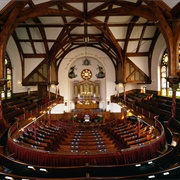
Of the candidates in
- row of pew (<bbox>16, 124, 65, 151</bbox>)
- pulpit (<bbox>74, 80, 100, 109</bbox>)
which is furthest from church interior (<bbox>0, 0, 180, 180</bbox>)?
pulpit (<bbox>74, 80, 100, 109</bbox>)

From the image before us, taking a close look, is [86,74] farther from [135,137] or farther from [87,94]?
[135,137]

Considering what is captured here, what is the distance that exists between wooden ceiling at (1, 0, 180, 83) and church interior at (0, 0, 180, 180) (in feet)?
0.27

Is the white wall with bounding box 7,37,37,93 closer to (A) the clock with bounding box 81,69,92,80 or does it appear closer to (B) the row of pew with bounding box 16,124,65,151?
(B) the row of pew with bounding box 16,124,65,151

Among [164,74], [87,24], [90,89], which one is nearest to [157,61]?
[164,74]

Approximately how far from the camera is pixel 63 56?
28391 millimetres

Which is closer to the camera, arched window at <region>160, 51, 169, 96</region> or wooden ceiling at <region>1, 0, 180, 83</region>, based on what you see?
wooden ceiling at <region>1, 0, 180, 83</region>

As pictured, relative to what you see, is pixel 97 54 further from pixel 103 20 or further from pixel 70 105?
pixel 103 20

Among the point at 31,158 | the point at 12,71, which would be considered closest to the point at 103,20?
the point at 12,71

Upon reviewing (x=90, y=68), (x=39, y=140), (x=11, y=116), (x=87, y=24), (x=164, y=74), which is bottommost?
(x=39, y=140)

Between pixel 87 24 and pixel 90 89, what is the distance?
13.5m

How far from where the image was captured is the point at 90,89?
30.2 m

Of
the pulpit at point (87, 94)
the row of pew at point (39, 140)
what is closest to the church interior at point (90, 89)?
the row of pew at point (39, 140)

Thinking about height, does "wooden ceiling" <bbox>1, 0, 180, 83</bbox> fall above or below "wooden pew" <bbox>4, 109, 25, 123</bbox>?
above

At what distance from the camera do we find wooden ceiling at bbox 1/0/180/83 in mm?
12469
